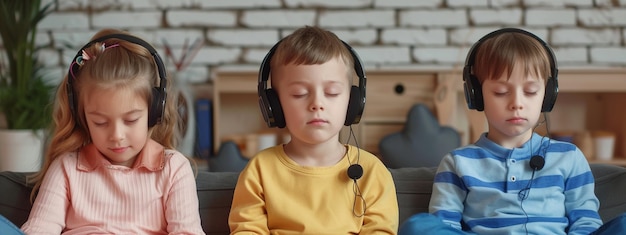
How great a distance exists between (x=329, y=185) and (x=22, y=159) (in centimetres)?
201

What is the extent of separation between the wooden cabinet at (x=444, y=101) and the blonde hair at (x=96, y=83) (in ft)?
4.70

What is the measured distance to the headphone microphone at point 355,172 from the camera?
4.50 ft

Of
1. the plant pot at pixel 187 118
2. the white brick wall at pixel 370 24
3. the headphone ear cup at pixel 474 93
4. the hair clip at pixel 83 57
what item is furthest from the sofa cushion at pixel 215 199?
the white brick wall at pixel 370 24

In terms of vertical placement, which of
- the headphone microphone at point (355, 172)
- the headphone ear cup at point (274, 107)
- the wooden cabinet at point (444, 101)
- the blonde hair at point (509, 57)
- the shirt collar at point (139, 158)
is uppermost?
the blonde hair at point (509, 57)

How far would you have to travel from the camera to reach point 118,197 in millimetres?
1408

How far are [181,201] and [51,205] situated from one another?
9.7 inches

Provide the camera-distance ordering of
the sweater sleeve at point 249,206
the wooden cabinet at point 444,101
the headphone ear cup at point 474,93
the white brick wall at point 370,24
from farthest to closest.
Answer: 1. the white brick wall at point 370,24
2. the wooden cabinet at point 444,101
3. the headphone ear cup at point 474,93
4. the sweater sleeve at point 249,206

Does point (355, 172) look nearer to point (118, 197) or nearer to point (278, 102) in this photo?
point (278, 102)

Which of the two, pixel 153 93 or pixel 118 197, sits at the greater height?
pixel 153 93

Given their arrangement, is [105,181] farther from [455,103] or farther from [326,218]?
[455,103]

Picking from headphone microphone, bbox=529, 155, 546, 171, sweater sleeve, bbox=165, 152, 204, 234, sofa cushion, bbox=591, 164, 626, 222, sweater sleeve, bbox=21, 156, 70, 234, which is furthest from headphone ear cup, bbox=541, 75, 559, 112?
sweater sleeve, bbox=21, 156, 70, 234

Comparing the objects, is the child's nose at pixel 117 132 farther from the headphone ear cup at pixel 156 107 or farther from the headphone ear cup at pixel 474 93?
the headphone ear cup at pixel 474 93

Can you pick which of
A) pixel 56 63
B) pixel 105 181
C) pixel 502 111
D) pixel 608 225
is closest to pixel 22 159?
pixel 56 63

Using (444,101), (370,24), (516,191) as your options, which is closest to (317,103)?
(516,191)
